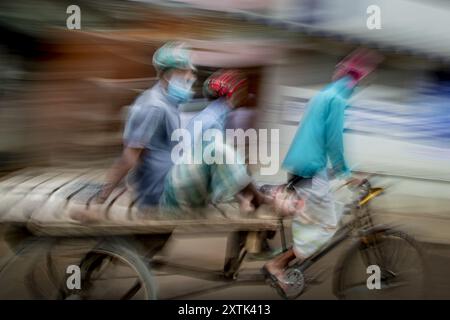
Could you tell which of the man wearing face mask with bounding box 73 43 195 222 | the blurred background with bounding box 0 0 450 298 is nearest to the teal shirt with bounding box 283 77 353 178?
the blurred background with bounding box 0 0 450 298

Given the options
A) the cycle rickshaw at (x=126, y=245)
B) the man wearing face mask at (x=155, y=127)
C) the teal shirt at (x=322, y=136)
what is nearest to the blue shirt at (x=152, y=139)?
the man wearing face mask at (x=155, y=127)

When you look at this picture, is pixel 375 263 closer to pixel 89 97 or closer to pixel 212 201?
pixel 212 201

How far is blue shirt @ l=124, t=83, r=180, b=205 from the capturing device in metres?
3.21

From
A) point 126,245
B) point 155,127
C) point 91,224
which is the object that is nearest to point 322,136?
point 155,127

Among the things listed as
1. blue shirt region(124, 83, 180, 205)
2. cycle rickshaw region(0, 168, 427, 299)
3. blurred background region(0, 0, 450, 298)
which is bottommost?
cycle rickshaw region(0, 168, 427, 299)

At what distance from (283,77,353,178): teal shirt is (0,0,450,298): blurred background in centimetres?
10

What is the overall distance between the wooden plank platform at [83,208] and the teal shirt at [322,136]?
329mm

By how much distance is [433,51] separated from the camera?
354 cm

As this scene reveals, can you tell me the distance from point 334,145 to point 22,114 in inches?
66.6

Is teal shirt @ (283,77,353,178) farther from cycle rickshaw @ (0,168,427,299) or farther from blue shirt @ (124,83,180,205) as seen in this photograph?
blue shirt @ (124,83,180,205)

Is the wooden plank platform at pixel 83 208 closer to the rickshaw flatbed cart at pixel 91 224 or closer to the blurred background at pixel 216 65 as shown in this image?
the rickshaw flatbed cart at pixel 91 224

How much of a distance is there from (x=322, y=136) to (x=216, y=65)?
0.69 m

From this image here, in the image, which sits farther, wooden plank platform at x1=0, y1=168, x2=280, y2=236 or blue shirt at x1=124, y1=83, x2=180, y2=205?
blue shirt at x1=124, y1=83, x2=180, y2=205

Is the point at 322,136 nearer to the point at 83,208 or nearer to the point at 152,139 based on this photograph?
the point at 152,139
